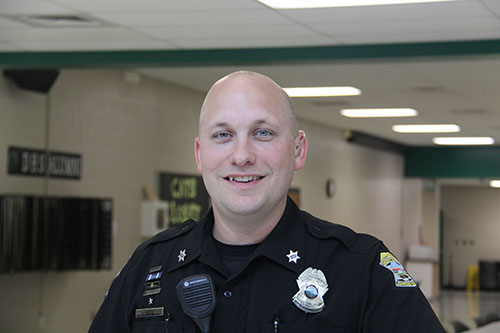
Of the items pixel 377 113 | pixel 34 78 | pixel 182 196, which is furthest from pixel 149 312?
pixel 377 113

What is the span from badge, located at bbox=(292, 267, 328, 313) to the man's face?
15 cm

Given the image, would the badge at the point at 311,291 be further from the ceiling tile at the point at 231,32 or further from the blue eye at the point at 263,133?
the ceiling tile at the point at 231,32

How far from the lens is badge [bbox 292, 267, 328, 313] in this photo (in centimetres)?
168

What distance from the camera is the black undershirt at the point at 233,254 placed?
180 cm

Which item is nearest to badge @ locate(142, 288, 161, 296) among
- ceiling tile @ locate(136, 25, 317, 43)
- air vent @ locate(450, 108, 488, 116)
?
ceiling tile @ locate(136, 25, 317, 43)

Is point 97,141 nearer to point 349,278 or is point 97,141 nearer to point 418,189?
point 349,278

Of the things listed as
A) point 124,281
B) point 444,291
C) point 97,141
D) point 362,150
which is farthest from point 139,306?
point 444,291

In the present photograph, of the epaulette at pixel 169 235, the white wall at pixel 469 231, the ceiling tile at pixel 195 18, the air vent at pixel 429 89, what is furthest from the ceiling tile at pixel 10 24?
the white wall at pixel 469 231

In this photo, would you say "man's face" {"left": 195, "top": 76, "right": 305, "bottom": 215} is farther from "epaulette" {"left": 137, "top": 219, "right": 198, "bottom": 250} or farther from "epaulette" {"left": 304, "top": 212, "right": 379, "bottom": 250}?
"epaulette" {"left": 137, "top": 219, "right": 198, "bottom": 250}

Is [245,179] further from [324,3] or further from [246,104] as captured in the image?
[324,3]

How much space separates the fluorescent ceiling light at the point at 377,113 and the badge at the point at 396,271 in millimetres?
10903

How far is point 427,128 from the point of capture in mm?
14766

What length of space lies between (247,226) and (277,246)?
0.07m

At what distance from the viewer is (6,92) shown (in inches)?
305
